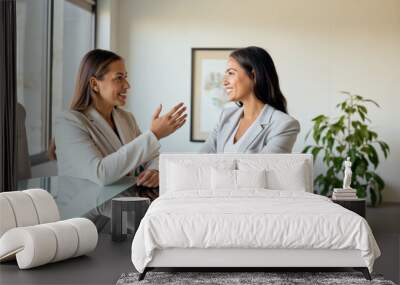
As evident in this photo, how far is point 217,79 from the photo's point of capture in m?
9.68

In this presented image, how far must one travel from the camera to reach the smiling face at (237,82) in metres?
5.70

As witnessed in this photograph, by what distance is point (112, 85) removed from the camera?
17.7 feet

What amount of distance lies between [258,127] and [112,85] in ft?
3.77

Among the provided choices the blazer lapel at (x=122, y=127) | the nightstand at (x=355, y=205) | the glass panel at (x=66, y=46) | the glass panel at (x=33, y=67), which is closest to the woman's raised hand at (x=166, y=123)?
the blazer lapel at (x=122, y=127)

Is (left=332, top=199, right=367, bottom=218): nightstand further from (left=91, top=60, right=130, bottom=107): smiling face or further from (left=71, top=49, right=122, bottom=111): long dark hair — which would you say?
(left=71, top=49, right=122, bottom=111): long dark hair

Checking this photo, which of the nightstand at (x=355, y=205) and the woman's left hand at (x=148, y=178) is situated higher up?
the woman's left hand at (x=148, y=178)

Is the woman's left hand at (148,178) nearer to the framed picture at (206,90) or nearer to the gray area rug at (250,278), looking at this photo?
the gray area rug at (250,278)

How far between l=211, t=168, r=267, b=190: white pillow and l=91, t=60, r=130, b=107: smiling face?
0.92 metres

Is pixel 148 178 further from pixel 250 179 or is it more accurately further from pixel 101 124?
pixel 250 179

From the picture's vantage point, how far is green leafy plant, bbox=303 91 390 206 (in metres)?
9.20

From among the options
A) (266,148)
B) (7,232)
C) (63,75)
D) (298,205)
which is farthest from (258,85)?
(63,75)

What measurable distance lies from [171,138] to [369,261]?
18.5ft

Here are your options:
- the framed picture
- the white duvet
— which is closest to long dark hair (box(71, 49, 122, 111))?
the white duvet

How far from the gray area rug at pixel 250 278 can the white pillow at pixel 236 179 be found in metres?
1.19
